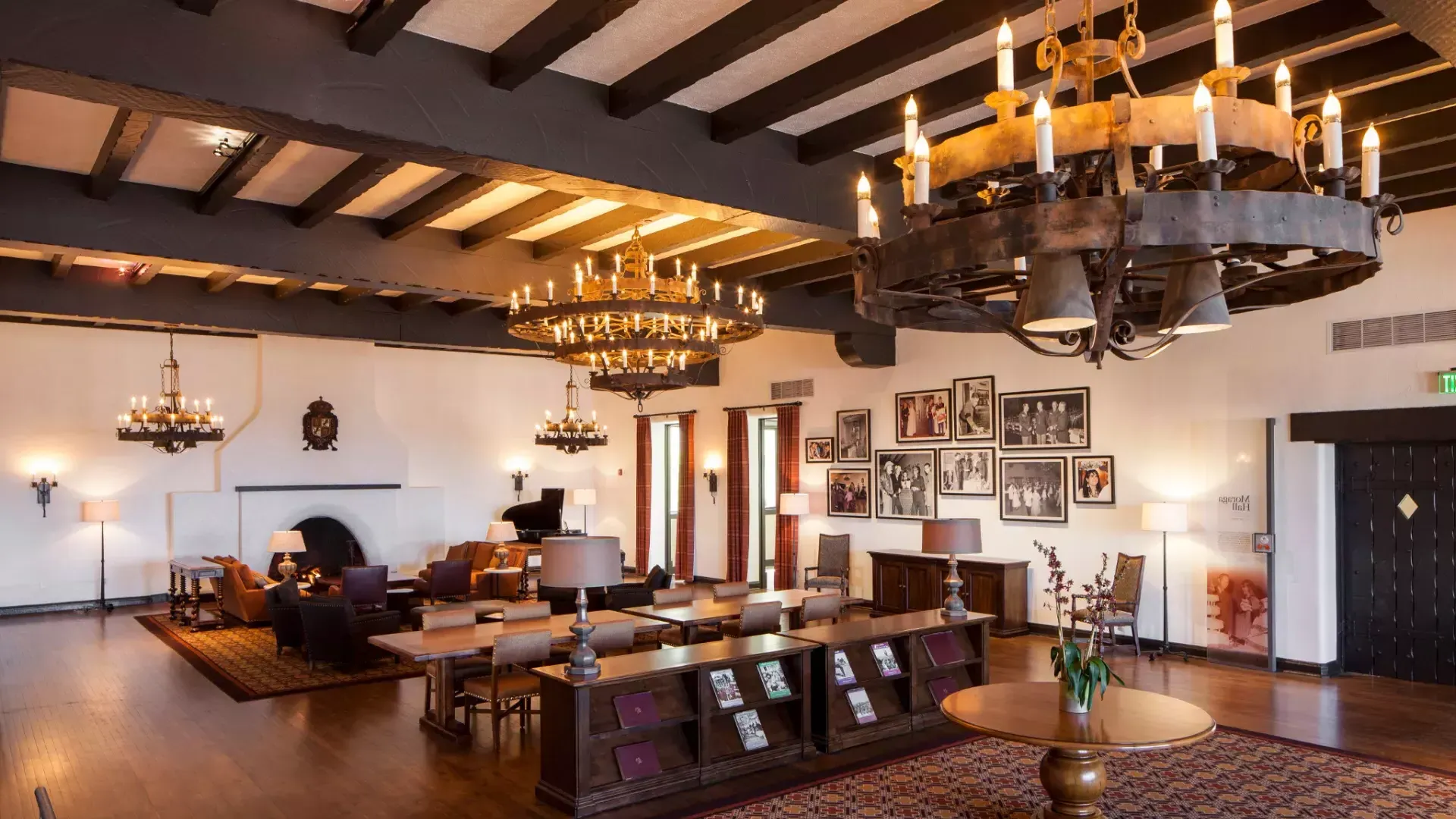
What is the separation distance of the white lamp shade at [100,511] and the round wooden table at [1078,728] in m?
12.0

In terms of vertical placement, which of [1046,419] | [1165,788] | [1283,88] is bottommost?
[1165,788]

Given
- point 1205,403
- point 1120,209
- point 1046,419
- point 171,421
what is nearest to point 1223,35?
point 1120,209

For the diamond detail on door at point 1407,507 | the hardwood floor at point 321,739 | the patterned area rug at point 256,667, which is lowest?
the patterned area rug at point 256,667

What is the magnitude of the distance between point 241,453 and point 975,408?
10.5 metres

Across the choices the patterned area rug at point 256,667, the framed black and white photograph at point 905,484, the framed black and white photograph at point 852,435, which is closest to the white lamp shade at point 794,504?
the framed black and white photograph at point 852,435

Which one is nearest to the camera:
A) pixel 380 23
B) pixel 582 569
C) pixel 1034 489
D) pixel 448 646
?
pixel 380 23

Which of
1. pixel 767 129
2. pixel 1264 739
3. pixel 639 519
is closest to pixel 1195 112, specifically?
pixel 767 129

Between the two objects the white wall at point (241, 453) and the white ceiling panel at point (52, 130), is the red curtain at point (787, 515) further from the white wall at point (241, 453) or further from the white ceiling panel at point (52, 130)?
the white ceiling panel at point (52, 130)

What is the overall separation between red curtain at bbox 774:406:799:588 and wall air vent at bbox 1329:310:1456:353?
7.11 m

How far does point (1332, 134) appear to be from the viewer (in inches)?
110

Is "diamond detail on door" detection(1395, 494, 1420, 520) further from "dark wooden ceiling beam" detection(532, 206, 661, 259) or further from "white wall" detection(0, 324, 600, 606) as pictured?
"white wall" detection(0, 324, 600, 606)

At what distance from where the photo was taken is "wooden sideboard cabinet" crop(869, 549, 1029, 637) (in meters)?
10.8

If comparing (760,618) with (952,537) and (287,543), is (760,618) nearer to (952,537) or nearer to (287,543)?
(952,537)

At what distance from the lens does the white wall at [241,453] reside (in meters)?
13.2
